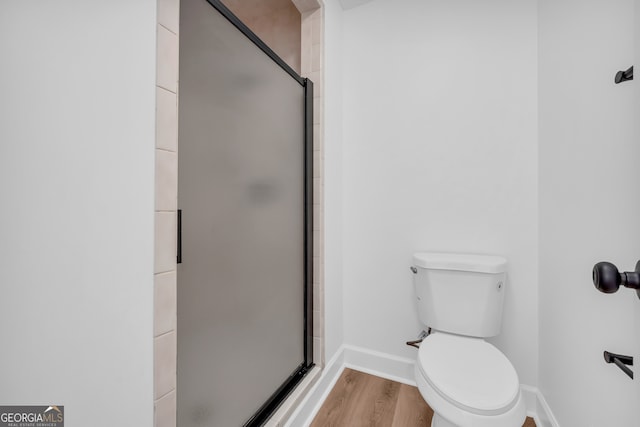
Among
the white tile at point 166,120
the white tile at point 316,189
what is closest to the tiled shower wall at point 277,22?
the white tile at point 316,189

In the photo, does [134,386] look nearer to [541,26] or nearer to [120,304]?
[120,304]

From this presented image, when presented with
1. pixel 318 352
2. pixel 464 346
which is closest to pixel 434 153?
pixel 464 346

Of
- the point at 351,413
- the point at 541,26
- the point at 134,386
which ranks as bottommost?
the point at 351,413

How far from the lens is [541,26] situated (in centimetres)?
139

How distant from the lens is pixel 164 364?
670 millimetres

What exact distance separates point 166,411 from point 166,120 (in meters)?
0.69

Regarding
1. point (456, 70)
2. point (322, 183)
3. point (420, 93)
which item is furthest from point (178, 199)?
point (456, 70)

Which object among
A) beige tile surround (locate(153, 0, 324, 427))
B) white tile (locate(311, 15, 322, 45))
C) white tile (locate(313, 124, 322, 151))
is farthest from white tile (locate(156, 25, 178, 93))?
white tile (locate(311, 15, 322, 45))

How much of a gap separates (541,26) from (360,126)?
1000mm

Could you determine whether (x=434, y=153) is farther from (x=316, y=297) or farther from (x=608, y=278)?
(x=608, y=278)

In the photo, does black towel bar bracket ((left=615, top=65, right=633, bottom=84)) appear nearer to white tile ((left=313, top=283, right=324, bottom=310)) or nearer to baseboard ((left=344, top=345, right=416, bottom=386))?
white tile ((left=313, top=283, right=324, bottom=310))

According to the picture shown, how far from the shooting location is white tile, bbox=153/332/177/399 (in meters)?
0.65

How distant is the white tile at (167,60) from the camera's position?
650 millimetres

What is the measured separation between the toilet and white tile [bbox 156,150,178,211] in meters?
1.06
